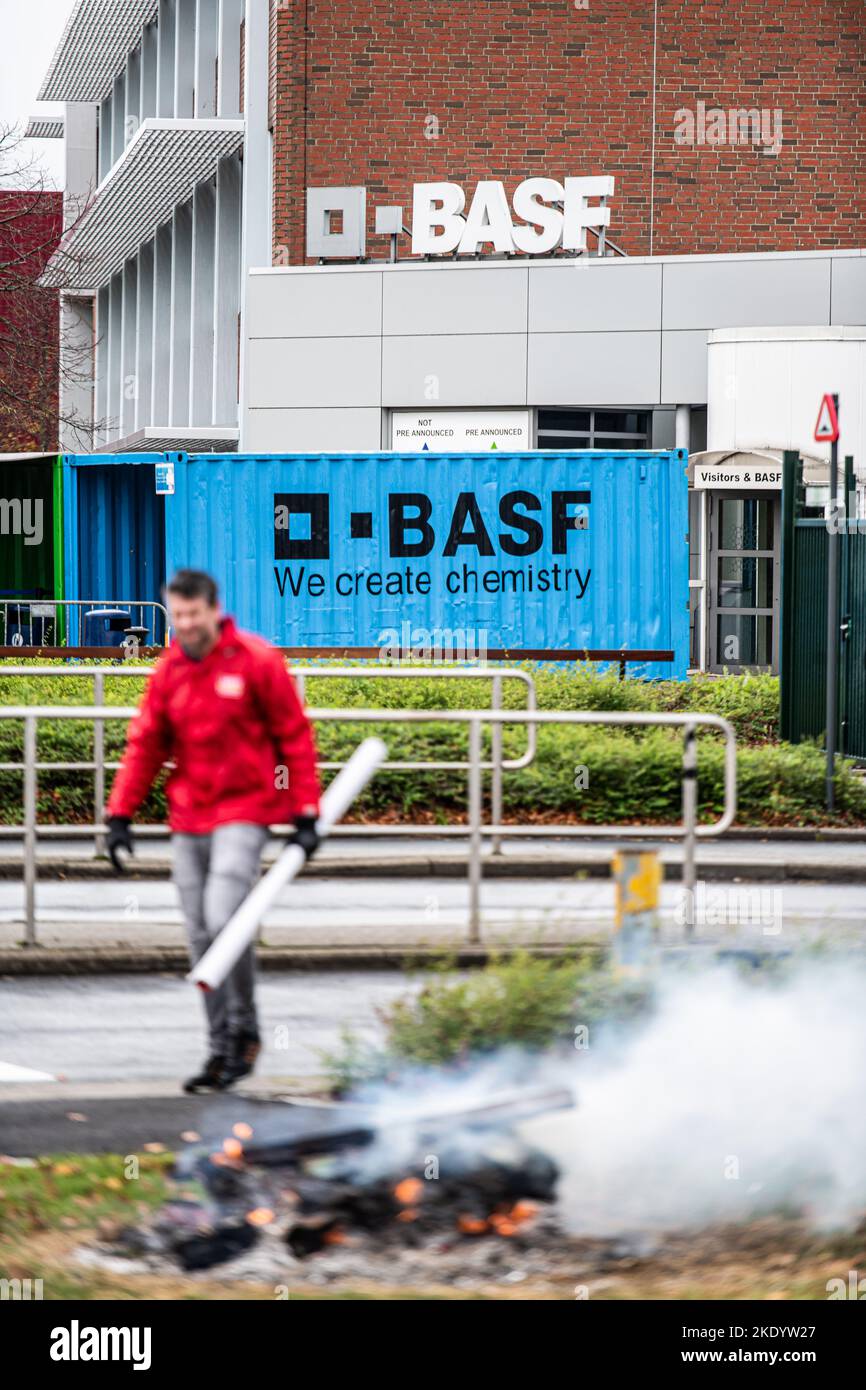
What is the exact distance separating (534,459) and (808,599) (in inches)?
294

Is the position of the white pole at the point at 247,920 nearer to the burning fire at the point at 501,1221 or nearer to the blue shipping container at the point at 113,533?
the burning fire at the point at 501,1221

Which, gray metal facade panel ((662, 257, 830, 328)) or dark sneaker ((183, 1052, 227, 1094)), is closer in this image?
dark sneaker ((183, 1052, 227, 1094))

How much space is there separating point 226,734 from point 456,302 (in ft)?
80.2

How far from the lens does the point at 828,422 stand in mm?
13688

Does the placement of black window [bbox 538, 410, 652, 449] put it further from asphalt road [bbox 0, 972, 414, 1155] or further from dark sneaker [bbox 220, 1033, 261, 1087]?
dark sneaker [bbox 220, 1033, 261, 1087]

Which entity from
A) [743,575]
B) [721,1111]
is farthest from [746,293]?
[721,1111]

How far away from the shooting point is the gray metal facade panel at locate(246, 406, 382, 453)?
30750 mm

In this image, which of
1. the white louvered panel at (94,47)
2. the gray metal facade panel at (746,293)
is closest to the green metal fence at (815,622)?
the gray metal facade panel at (746,293)

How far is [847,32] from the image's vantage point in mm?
32688

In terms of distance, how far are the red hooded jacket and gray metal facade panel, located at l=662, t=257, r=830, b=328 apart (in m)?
23.8

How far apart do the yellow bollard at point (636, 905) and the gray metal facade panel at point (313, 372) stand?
24491 millimetres

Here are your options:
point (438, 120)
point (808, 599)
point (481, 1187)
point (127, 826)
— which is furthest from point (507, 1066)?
point (438, 120)

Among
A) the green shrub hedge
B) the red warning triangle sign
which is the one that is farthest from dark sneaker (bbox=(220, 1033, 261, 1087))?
the red warning triangle sign
